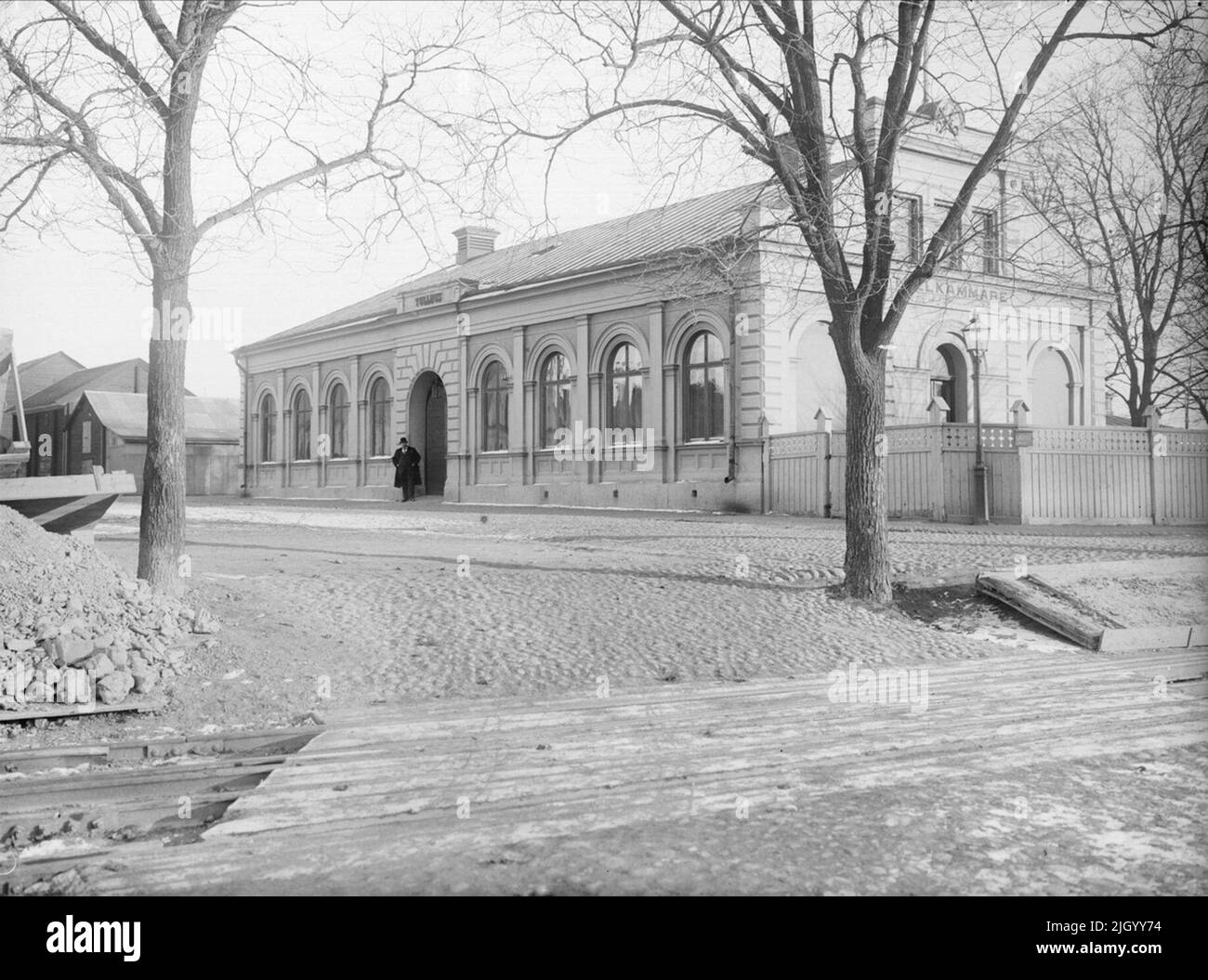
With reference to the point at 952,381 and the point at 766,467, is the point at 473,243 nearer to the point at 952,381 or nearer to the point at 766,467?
the point at 952,381

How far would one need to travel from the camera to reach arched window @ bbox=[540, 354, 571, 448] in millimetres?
27734

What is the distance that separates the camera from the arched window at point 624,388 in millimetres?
25703

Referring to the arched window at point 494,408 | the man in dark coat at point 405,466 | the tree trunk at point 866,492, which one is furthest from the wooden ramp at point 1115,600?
the man in dark coat at point 405,466

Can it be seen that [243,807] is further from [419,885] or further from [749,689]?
[749,689]

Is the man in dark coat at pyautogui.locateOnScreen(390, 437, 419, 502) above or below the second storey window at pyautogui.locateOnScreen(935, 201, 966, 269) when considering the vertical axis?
below

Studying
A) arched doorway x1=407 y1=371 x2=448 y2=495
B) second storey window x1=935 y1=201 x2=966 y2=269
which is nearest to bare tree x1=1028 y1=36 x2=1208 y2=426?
second storey window x1=935 y1=201 x2=966 y2=269

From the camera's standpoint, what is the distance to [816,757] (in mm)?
5328

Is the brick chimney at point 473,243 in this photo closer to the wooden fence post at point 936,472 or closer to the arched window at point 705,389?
the arched window at point 705,389

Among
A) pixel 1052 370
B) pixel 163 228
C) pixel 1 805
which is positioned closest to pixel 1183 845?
pixel 1 805

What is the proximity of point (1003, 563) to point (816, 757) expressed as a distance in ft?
23.4

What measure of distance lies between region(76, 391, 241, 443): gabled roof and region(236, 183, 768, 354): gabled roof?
16851 mm

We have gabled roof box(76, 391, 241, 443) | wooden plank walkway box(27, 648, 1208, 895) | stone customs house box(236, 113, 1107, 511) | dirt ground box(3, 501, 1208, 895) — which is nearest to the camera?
dirt ground box(3, 501, 1208, 895)

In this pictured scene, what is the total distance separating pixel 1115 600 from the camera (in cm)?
993

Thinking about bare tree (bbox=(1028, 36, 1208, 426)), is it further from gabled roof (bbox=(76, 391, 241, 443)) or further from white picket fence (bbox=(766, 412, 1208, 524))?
gabled roof (bbox=(76, 391, 241, 443))
